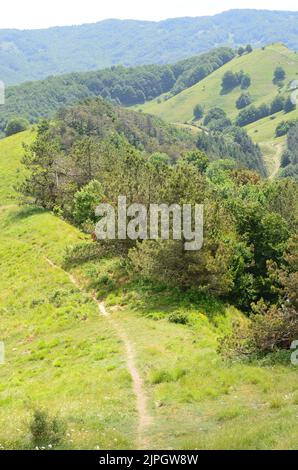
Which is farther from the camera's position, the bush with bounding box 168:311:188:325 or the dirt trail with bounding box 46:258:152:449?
the bush with bounding box 168:311:188:325

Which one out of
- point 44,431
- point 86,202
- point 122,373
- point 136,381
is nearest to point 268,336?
point 136,381

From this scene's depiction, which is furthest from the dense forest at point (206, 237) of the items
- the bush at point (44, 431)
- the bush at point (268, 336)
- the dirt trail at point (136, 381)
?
the bush at point (44, 431)

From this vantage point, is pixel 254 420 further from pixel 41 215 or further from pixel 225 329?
pixel 41 215

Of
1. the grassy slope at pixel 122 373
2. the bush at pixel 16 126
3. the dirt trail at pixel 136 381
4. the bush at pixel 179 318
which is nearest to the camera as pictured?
the grassy slope at pixel 122 373

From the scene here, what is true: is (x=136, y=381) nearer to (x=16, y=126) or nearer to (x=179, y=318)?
(x=179, y=318)

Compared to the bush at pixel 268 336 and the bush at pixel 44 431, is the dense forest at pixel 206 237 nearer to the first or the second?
the bush at pixel 268 336

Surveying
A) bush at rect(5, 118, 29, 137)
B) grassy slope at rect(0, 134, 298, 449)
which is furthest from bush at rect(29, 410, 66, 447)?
bush at rect(5, 118, 29, 137)

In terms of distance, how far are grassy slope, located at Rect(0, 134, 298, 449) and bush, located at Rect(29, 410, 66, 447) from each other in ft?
1.66

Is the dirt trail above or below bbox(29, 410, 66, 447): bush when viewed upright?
below

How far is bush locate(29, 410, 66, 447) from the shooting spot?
672 inches

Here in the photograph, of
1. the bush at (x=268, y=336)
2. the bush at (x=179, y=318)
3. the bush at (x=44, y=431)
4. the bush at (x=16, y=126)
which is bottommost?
the bush at (x=179, y=318)

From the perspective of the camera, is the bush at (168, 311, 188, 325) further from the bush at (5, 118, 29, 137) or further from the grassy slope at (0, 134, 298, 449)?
the bush at (5, 118, 29, 137)

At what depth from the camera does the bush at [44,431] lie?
56.0ft

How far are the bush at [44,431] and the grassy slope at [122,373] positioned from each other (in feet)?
1.66
